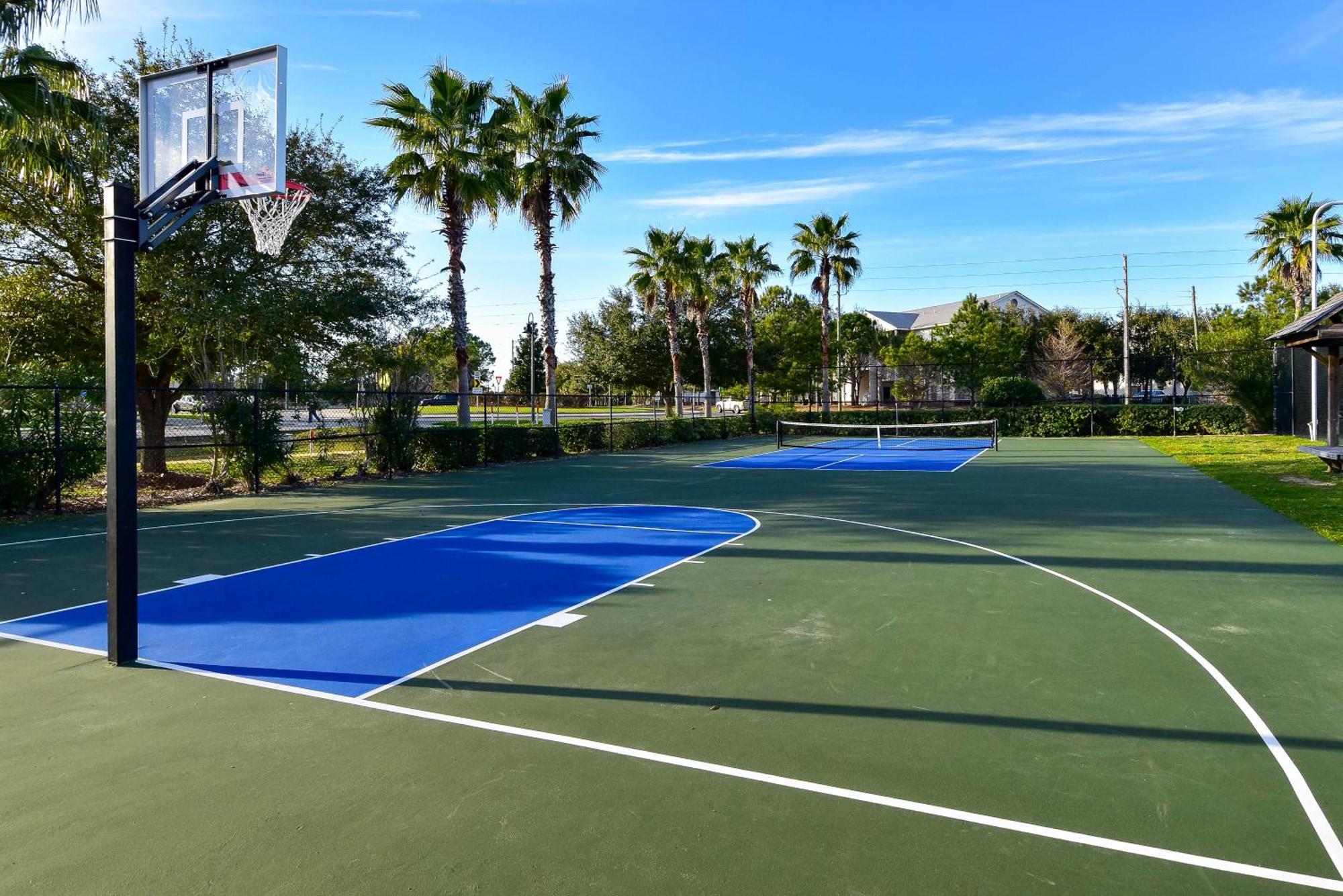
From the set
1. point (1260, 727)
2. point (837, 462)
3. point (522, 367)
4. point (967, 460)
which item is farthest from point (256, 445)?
point (522, 367)

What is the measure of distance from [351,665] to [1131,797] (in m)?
4.71

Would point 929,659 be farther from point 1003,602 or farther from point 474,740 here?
point 474,740

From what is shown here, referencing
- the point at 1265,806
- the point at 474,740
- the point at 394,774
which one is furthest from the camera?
the point at 474,740

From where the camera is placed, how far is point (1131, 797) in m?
3.81

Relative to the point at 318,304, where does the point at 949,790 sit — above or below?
below

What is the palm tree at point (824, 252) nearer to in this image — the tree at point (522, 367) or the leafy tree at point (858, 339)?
the leafy tree at point (858, 339)

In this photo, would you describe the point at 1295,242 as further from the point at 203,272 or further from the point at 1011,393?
the point at 203,272

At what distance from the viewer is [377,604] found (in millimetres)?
7438

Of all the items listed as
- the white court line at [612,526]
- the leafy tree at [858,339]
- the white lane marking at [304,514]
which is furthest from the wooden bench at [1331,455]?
the leafy tree at [858,339]

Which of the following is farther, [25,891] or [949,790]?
[949,790]

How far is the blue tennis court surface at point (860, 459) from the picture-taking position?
22.3m

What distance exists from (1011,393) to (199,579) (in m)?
36.2

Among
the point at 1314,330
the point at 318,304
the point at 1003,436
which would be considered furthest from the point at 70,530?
the point at 1003,436

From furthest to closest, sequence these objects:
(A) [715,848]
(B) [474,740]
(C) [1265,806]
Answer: (B) [474,740], (C) [1265,806], (A) [715,848]
